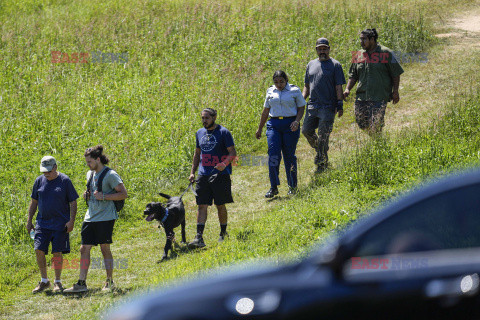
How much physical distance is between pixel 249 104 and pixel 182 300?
12556mm

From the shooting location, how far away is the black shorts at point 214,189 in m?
9.15

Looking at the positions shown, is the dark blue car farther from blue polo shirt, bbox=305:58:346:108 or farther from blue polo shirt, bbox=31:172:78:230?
blue polo shirt, bbox=305:58:346:108

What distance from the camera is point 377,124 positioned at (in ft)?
32.9

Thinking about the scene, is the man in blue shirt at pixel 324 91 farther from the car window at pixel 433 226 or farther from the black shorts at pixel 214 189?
the car window at pixel 433 226

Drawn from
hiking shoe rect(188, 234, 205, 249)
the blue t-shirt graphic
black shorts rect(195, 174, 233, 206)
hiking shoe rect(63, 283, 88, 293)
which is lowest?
hiking shoe rect(63, 283, 88, 293)

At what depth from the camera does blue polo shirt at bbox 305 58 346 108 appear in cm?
1059

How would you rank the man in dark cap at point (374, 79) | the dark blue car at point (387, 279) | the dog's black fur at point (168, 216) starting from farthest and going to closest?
the man in dark cap at point (374, 79) < the dog's black fur at point (168, 216) < the dark blue car at point (387, 279)

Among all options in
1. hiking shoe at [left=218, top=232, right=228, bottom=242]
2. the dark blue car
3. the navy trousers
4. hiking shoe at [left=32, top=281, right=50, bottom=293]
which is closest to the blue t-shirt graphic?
hiking shoe at [left=218, top=232, right=228, bottom=242]

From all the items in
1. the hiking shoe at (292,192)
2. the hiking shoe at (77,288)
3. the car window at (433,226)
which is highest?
the car window at (433,226)

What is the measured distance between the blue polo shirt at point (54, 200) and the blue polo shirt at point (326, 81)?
14.7 feet

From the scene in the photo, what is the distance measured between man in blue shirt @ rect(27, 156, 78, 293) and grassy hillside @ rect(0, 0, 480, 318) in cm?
52

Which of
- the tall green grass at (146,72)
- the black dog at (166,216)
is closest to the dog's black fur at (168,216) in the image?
the black dog at (166,216)

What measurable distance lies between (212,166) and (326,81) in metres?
2.79

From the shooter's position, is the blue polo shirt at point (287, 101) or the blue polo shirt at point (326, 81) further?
the blue polo shirt at point (326, 81)
